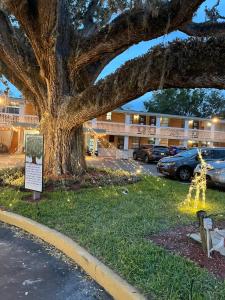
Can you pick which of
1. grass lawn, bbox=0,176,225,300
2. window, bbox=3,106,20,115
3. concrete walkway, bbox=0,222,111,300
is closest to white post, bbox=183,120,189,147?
window, bbox=3,106,20,115

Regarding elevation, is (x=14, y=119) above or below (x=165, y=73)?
below

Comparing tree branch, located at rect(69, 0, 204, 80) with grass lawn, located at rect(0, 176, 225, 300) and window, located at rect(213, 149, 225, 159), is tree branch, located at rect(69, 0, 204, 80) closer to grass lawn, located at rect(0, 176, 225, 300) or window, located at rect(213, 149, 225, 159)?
grass lawn, located at rect(0, 176, 225, 300)

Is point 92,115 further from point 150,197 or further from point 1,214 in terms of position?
point 1,214

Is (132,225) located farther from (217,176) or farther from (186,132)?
(186,132)

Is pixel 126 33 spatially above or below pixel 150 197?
Answer: above

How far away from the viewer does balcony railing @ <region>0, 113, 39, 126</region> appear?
28.1 metres

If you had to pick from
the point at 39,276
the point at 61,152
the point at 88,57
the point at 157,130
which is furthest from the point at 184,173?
the point at 157,130

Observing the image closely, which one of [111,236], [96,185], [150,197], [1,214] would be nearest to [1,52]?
[96,185]

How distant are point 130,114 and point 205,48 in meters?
28.2

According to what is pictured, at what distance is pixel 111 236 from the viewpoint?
528 centimetres

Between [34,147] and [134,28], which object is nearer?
[34,147]

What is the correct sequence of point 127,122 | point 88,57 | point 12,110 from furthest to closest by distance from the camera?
point 127,122, point 12,110, point 88,57

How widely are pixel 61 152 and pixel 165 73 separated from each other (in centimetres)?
467

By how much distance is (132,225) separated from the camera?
5996 mm
